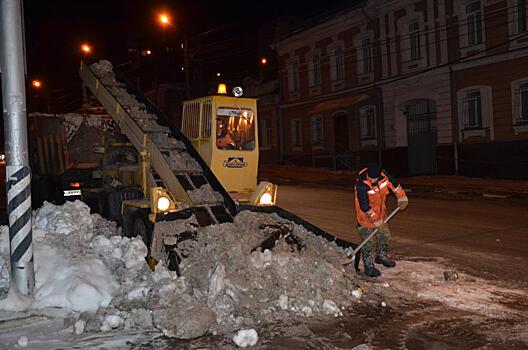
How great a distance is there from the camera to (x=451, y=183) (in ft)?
74.5

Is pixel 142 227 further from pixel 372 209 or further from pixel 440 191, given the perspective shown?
pixel 440 191

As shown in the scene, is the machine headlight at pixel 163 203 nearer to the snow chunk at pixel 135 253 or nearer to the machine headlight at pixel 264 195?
the snow chunk at pixel 135 253

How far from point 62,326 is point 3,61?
3.18m

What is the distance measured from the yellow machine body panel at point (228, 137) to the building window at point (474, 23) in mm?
18894

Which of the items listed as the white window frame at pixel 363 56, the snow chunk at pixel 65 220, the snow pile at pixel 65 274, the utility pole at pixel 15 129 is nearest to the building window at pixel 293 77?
the white window frame at pixel 363 56

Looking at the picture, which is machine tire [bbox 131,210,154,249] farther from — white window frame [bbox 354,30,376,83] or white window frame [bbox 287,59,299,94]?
white window frame [bbox 287,59,299,94]

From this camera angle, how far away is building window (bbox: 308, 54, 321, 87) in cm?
3462

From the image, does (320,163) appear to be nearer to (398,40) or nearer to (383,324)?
(398,40)

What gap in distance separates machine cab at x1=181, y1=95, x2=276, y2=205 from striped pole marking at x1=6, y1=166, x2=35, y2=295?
116 inches

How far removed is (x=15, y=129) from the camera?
650 centimetres

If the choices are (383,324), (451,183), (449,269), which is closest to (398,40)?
(451,183)

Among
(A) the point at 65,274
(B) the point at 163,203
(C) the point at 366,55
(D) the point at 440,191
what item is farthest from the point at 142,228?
(C) the point at 366,55

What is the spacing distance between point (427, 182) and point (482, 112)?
13.7 ft

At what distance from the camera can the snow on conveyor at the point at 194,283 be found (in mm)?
5805
